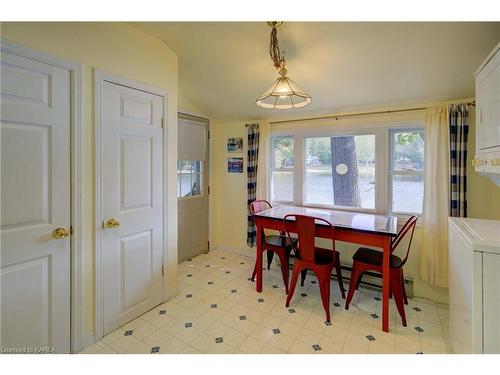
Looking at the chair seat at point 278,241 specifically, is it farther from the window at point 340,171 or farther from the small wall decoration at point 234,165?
the small wall decoration at point 234,165

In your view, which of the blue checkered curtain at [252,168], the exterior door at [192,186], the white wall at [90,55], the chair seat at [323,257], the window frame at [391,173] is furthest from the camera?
the blue checkered curtain at [252,168]

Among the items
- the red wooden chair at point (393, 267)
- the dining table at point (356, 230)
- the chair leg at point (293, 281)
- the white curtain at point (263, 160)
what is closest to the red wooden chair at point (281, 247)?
the dining table at point (356, 230)

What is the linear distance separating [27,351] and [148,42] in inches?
97.5

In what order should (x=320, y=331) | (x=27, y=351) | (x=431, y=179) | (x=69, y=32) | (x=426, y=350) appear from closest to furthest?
(x=27, y=351) → (x=69, y=32) → (x=426, y=350) → (x=320, y=331) → (x=431, y=179)

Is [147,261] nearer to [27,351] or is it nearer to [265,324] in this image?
[27,351]

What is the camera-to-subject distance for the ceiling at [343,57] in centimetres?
189

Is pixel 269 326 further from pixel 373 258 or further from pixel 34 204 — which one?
pixel 34 204

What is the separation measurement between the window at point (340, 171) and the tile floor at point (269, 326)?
113cm

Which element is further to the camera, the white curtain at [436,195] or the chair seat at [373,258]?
the white curtain at [436,195]

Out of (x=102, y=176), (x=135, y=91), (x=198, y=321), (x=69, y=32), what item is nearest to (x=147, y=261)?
(x=198, y=321)

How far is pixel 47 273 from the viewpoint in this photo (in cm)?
164

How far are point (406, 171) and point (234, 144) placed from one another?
2.34m

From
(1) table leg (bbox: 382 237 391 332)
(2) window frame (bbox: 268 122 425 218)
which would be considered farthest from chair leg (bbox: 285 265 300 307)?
(2) window frame (bbox: 268 122 425 218)

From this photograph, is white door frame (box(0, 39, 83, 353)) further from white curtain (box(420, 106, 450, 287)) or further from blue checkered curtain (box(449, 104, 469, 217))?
blue checkered curtain (box(449, 104, 469, 217))
